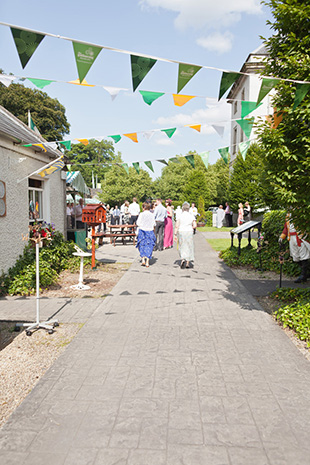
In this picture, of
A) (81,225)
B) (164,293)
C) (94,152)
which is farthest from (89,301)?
(94,152)

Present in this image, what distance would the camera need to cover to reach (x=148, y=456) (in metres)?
2.49

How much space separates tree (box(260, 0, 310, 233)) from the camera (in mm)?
4566

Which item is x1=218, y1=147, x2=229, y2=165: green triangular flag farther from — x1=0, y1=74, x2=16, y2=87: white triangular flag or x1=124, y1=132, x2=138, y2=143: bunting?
x1=0, y1=74, x2=16, y2=87: white triangular flag

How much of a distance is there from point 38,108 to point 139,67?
38388 mm

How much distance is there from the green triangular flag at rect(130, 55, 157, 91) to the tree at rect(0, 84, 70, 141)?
35.3 metres

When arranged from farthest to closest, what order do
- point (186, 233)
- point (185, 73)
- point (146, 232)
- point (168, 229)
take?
point (168, 229), point (146, 232), point (186, 233), point (185, 73)

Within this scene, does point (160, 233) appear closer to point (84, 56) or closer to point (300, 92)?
point (84, 56)

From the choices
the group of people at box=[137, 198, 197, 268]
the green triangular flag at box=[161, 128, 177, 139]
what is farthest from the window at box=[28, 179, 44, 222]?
the green triangular flag at box=[161, 128, 177, 139]

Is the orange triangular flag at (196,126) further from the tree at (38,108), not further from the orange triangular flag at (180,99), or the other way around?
the tree at (38,108)

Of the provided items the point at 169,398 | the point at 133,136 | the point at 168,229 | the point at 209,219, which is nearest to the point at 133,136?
the point at 133,136

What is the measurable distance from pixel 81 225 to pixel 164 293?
887 centimetres

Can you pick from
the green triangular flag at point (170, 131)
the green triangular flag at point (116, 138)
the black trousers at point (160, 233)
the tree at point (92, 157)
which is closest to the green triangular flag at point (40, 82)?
the green triangular flag at point (116, 138)

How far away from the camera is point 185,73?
5129 mm

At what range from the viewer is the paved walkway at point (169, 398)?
8.36 feet
